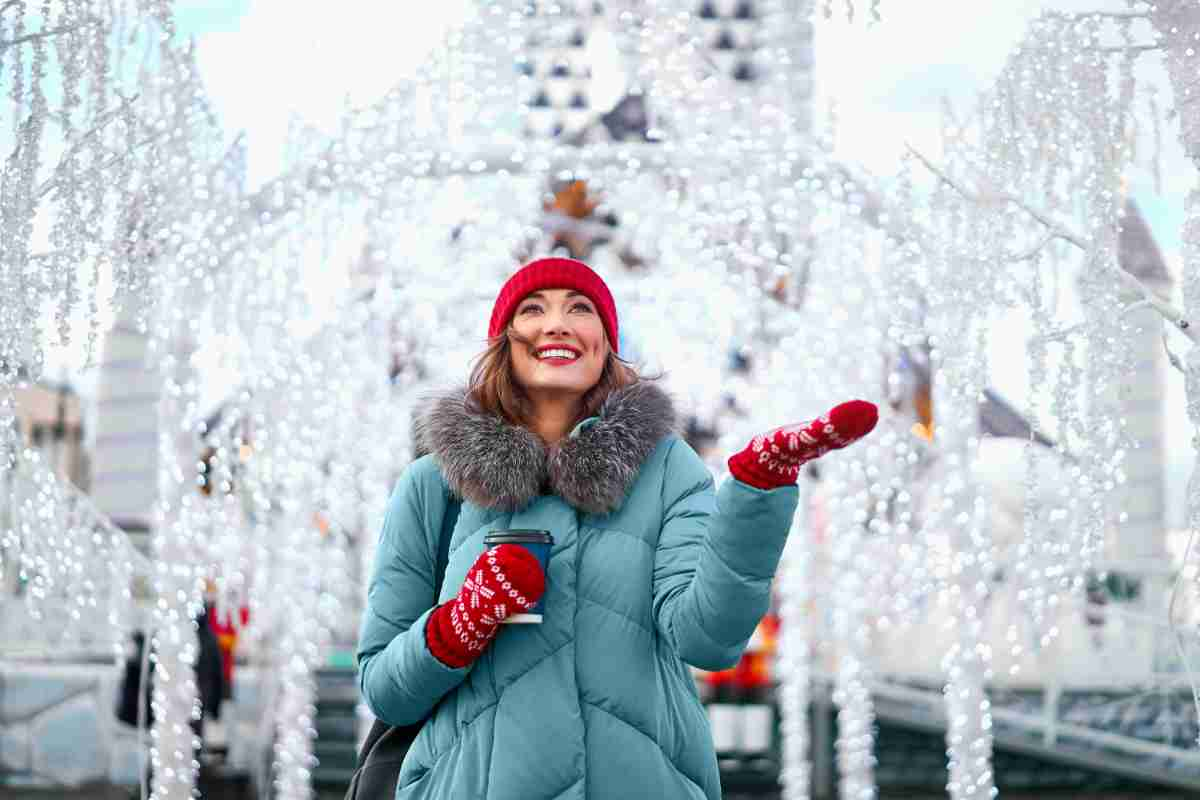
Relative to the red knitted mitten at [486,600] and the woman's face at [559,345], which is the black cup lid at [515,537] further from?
the woman's face at [559,345]

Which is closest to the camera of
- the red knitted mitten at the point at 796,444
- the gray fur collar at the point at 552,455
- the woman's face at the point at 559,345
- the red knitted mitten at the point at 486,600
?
the red knitted mitten at the point at 796,444

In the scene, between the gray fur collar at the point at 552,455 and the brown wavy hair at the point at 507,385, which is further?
the brown wavy hair at the point at 507,385

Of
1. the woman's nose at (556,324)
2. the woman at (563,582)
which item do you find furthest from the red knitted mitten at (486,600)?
the woman's nose at (556,324)

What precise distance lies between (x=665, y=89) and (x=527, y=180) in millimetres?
1356

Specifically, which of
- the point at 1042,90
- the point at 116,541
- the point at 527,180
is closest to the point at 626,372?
the point at 1042,90

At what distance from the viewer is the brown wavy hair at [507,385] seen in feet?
7.05

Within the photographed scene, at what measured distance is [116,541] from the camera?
17.1 feet

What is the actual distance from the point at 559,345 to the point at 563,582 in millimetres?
369

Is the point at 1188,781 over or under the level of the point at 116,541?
under

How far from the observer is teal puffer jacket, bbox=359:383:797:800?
1.91 m

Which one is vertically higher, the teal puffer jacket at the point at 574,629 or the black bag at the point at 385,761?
the teal puffer jacket at the point at 574,629

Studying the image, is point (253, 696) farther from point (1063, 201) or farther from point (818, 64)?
point (1063, 201)

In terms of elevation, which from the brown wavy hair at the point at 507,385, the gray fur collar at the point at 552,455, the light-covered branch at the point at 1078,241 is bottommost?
the gray fur collar at the point at 552,455

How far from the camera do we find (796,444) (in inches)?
65.0
